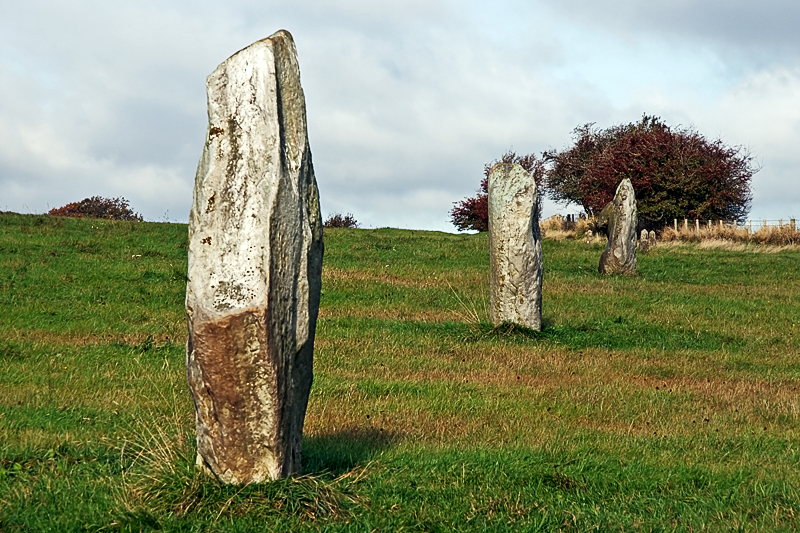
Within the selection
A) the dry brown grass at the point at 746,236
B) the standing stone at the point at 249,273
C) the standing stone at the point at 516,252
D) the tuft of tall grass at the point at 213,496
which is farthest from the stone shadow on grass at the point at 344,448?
the dry brown grass at the point at 746,236

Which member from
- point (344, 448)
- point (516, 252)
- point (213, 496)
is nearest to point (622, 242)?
point (516, 252)

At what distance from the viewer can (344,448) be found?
801cm

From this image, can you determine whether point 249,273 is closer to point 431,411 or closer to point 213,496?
point 213,496

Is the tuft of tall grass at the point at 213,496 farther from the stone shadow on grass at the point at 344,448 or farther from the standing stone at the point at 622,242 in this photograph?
the standing stone at the point at 622,242

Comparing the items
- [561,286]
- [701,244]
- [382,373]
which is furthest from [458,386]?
[701,244]

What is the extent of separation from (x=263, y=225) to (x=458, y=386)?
594 centimetres

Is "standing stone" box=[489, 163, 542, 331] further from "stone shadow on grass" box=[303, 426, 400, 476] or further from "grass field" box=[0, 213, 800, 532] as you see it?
"stone shadow on grass" box=[303, 426, 400, 476]

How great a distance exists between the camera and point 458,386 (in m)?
11.6

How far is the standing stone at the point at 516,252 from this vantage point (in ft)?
52.8

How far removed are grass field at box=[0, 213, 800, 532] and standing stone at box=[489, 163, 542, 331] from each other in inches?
19.8

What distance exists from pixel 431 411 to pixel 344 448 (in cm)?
223

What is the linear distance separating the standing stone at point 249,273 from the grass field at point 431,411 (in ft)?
1.23

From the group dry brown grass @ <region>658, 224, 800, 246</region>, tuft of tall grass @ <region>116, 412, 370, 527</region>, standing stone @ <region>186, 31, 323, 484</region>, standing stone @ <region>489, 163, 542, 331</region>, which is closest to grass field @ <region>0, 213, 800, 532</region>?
tuft of tall grass @ <region>116, 412, 370, 527</region>

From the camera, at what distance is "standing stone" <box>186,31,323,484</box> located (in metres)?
6.12
